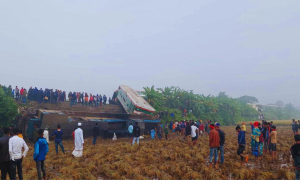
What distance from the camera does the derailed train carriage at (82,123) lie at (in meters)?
13.2

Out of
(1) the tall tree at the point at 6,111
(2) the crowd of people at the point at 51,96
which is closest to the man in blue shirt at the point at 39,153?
(1) the tall tree at the point at 6,111

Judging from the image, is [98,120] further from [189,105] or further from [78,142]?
[189,105]

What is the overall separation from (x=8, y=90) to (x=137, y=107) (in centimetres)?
1117

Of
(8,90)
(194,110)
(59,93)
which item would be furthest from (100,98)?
(194,110)

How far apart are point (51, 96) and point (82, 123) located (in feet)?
23.8

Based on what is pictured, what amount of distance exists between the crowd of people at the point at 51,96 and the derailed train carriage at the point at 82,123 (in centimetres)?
446

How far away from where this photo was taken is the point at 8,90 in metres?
17.4

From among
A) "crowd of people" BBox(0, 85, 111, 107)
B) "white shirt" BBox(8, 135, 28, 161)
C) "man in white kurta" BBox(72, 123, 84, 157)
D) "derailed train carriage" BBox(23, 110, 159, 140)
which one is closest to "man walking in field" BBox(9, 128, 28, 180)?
"white shirt" BBox(8, 135, 28, 161)

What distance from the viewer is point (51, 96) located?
20.2 m

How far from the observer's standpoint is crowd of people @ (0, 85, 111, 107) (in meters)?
18.5

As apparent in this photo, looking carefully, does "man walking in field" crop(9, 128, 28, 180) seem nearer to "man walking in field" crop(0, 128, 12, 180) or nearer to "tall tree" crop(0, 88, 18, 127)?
"man walking in field" crop(0, 128, 12, 180)

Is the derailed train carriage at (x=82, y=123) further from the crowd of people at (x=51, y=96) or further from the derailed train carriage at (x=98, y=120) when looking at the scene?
the crowd of people at (x=51, y=96)

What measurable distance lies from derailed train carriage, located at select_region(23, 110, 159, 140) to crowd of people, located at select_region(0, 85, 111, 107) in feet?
14.6

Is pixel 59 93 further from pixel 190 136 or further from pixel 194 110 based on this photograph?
pixel 194 110
